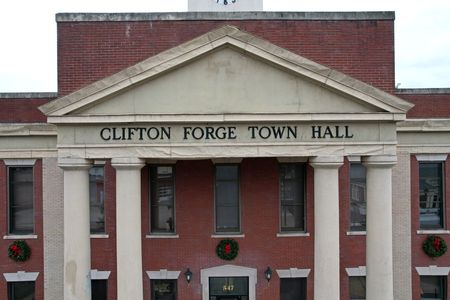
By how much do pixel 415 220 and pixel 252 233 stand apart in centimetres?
524

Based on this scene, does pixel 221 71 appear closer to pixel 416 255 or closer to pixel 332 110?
pixel 332 110

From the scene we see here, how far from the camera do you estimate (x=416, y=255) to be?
17.4 meters

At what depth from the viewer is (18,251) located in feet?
56.3

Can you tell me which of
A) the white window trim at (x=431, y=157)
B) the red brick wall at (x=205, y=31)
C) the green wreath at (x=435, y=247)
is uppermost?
the red brick wall at (x=205, y=31)

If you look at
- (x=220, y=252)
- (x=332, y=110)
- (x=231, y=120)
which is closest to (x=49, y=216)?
(x=220, y=252)

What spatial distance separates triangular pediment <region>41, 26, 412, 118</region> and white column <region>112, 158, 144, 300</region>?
1.50 m

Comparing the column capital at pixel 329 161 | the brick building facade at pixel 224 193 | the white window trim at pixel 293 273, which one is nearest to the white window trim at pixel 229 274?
the brick building facade at pixel 224 193

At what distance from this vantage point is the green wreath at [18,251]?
17156 mm

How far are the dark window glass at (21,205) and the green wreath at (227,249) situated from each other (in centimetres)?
608

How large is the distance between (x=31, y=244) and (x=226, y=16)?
31.3ft

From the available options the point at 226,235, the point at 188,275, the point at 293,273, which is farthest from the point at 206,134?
the point at 293,273

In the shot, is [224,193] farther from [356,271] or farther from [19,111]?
[19,111]

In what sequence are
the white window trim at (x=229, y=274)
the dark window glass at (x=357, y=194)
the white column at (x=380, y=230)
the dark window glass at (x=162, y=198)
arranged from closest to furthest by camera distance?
the white column at (x=380, y=230)
the white window trim at (x=229, y=274)
the dark window glass at (x=162, y=198)
the dark window glass at (x=357, y=194)

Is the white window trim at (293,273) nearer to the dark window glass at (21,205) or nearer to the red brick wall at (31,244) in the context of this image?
the red brick wall at (31,244)
